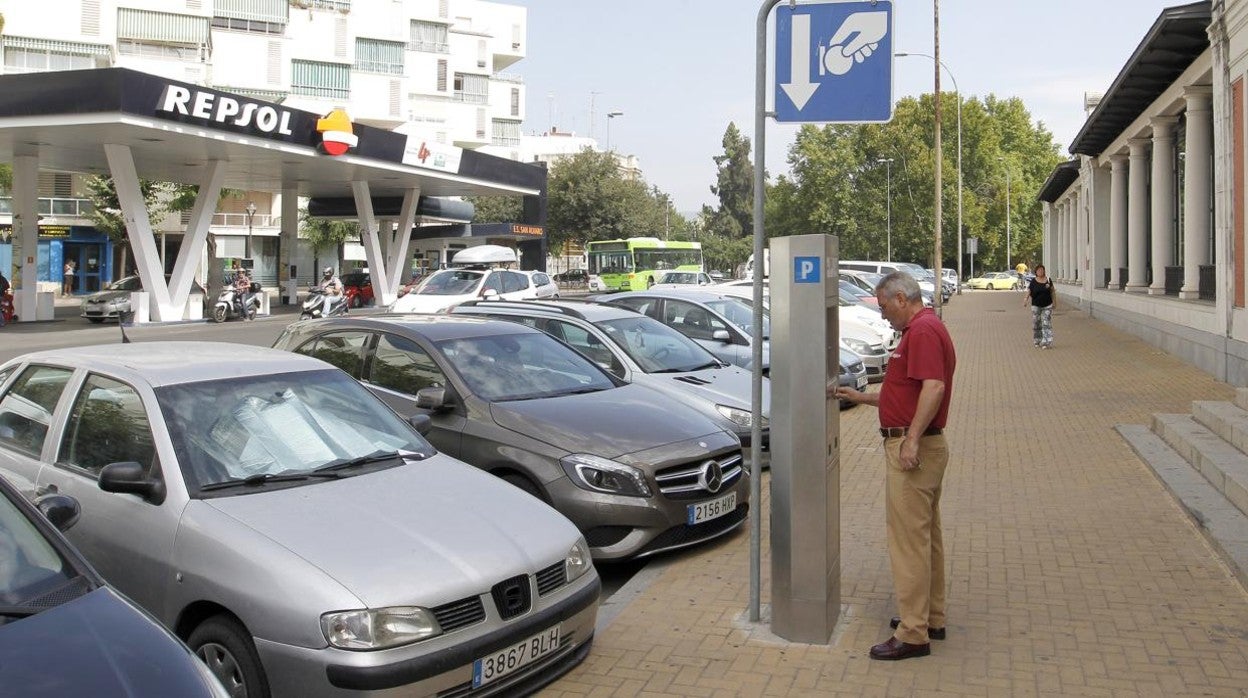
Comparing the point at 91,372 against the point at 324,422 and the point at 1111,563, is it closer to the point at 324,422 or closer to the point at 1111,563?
the point at 324,422

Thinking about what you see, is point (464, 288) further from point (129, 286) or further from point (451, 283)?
point (129, 286)

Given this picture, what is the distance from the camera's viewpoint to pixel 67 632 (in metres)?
3.18

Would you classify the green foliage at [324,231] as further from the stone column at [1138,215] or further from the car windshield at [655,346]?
the car windshield at [655,346]

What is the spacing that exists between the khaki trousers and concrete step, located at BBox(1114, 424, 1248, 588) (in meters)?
2.21

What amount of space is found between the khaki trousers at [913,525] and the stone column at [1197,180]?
16.5m

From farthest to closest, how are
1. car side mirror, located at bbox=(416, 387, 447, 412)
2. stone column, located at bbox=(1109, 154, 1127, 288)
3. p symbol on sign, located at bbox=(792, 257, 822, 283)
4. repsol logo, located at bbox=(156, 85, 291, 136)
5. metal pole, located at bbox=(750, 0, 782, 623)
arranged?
stone column, located at bbox=(1109, 154, 1127, 288)
repsol logo, located at bbox=(156, 85, 291, 136)
car side mirror, located at bbox=(416, 387, 447, 412)
metal pole, located at bbox=(750, 0, 782, 623)
p symbol on sign, located at bbox=(792, 257, 822, 283)

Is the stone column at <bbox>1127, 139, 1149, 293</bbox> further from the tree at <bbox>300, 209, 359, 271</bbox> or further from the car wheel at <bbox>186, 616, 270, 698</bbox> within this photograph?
the tree at <bbox>300, 209, 359, 271</bbox>

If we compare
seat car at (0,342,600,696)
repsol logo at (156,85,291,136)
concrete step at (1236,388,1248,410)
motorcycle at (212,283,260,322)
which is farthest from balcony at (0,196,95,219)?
concrete step at (1236,388,1248,410)

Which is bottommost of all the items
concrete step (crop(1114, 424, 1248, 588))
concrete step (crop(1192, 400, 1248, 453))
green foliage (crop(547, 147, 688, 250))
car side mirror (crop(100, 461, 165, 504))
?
concrete step (crop(1114, 424, 1248, 588))

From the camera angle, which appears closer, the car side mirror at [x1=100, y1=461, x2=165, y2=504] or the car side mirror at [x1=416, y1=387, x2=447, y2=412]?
the car side mirror at [x1=100, y1=461, x2=165, y2=504]

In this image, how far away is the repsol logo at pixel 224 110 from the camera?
2561cm

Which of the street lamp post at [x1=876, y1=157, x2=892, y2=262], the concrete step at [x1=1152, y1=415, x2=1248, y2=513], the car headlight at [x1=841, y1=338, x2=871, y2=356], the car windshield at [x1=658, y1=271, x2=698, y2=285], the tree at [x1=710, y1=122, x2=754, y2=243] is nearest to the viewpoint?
the concrete step at [x1=1152, y1=415, x2=1248, y2=513]

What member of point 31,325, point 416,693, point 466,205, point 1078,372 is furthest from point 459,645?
point 466,205

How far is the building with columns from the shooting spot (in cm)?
1502
